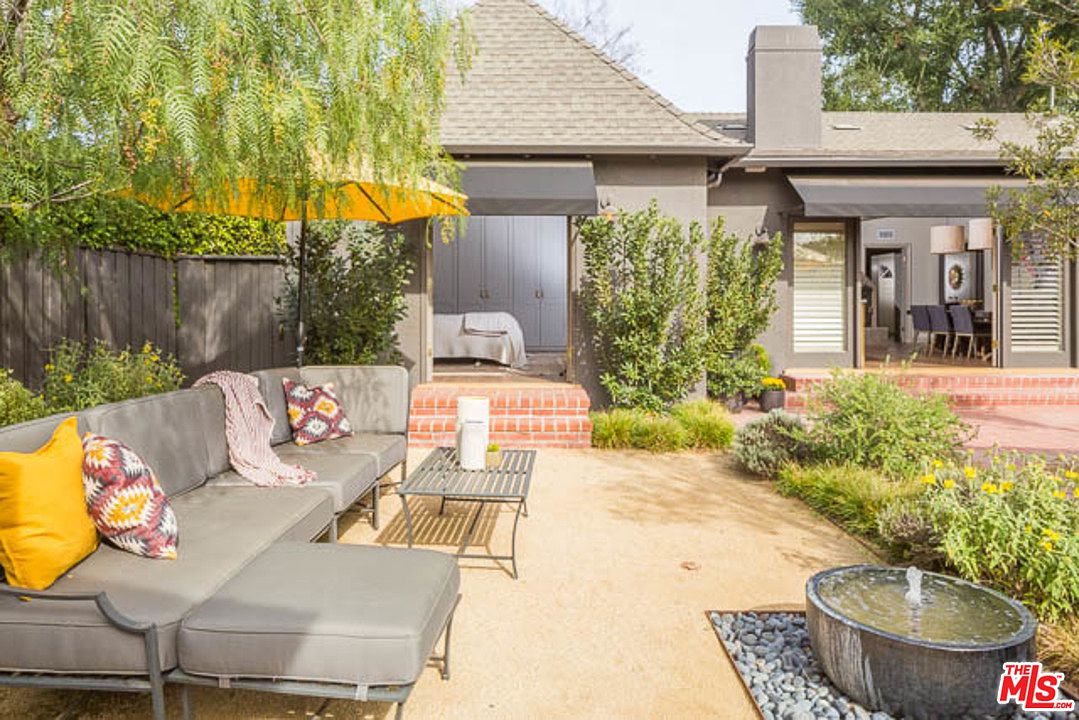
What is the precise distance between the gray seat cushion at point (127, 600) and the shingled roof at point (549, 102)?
6.39 metres

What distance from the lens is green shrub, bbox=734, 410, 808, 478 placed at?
6188mm

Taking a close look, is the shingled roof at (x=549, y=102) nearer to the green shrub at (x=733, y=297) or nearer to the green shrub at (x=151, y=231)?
the green shrub at (x=733, y=297)

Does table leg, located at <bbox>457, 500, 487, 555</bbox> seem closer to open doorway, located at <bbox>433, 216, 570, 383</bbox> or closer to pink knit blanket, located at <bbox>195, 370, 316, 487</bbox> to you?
pink knit blanket, located at <bbox>195, 370, 316, 487</bbox>

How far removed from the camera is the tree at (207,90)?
99.9 inches

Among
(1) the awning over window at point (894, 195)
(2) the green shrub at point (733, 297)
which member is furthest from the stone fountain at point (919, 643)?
(1) the awning over window at point (894, 195)

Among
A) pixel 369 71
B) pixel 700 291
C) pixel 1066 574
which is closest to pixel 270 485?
pixel 369 71

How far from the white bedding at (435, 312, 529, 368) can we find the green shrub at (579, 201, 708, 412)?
310 centimetres

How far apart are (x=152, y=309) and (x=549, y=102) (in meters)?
5.47

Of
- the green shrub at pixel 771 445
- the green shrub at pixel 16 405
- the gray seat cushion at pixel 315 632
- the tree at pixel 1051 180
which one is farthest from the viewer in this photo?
the green shrub at pixel 771 445

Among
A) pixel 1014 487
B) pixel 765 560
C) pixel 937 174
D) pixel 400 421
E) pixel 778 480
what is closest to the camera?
pixel 1014 487

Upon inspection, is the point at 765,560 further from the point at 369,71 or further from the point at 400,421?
the point at 369,71

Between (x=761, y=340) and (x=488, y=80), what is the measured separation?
5.52 m

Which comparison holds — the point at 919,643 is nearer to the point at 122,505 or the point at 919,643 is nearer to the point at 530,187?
the point at 122,505

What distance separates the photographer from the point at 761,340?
10.8 meters
